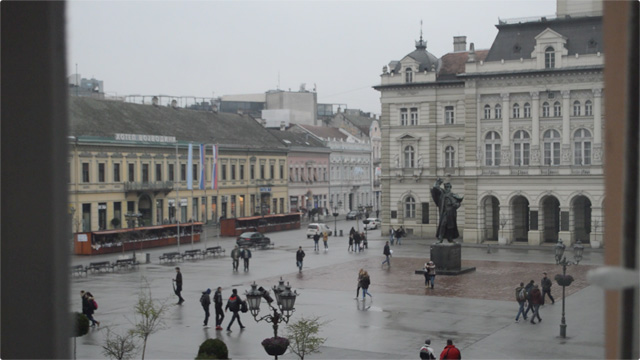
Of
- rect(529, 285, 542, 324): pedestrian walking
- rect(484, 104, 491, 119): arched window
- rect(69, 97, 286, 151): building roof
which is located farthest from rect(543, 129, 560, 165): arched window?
rect(69, 97, 286, 151): building roof

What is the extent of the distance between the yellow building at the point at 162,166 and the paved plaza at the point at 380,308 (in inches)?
490

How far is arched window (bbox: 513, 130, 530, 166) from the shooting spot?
5162cm

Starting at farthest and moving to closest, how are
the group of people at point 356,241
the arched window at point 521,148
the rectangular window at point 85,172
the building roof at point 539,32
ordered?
Result: the rectangular window at point 85,172 → the arched window at point 521,148 → the building roof at point 539,32 → the group of people at point 356,241

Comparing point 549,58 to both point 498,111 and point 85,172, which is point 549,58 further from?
point 85,172

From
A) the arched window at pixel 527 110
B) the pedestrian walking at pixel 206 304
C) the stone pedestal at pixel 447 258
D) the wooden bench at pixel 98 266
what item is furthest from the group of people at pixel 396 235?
the pedestrian walking at pixel 206 304

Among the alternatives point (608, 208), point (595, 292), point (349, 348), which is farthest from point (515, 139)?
point (608, 208)

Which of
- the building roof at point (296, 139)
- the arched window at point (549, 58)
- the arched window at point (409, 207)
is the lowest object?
the arched window at point (409, 207)

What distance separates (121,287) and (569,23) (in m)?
33.1

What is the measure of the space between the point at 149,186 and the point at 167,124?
8.31 metres

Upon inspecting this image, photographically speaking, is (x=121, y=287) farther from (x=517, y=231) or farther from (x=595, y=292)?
(x=517, y=231)

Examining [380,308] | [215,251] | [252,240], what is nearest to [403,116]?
[252,240]

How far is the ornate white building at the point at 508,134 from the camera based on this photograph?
49625 mm

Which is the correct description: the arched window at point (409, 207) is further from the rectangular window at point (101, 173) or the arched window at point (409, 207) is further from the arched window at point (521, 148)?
the rectangular window at point (101, 173)

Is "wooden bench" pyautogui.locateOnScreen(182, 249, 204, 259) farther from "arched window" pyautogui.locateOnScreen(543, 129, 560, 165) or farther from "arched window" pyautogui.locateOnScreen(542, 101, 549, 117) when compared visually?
"arched window" pyautogui.locateOnScreen(542, 101, 549, 117)
